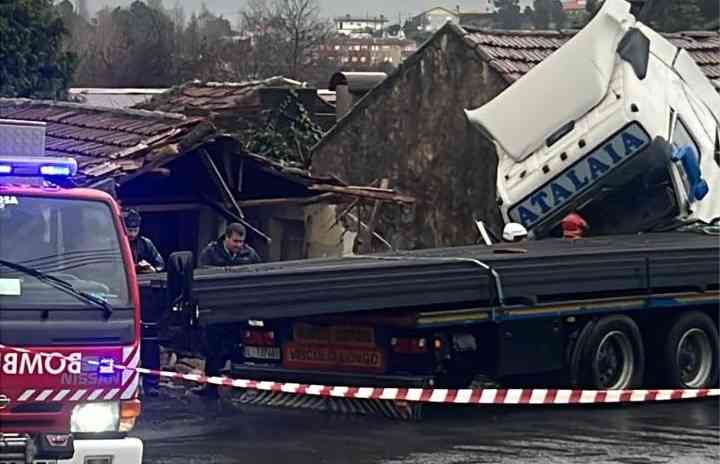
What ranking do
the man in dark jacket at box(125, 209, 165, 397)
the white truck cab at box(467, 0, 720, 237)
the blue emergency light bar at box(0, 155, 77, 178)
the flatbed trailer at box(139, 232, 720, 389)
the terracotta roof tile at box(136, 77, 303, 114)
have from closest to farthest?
the blue emergency light bar at box(0, 155, 77, 178), the man in dark jacket at box(125, 209, 165, 397), the flatbed trailer at box(139, 232, 720, 389), the white truck cab at box(467, 0, 720, 237), the terracotta roof tile at box(136, 77, 303, 114)

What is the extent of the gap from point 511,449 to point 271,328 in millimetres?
2862

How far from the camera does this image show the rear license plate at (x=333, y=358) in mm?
13633

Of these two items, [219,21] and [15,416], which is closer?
[15,416]

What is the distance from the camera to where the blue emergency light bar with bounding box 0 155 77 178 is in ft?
29.6

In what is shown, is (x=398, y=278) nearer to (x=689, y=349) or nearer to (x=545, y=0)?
(x=689, y=349)

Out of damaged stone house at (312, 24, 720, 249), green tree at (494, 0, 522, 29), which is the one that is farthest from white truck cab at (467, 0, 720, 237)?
green tree at (494, 0, 522, 29)

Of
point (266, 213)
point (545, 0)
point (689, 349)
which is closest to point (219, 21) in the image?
point (545, 0)

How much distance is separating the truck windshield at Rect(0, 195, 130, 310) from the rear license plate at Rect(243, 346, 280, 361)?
17.1 ft

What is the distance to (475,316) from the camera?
1367 centimetres

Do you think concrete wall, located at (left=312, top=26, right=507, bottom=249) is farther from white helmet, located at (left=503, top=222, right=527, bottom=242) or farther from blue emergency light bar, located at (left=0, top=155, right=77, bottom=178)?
blue emergency light bar, located at (left=0, top=155, right=77, bottom=178)

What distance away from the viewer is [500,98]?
19391 mm

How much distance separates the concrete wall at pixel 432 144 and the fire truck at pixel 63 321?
49.0 feet

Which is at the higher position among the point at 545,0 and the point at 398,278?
the point at 545,0

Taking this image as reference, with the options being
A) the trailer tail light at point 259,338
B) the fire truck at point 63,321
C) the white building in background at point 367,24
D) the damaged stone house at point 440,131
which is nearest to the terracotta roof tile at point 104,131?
the trailer tail light at point 259,338
